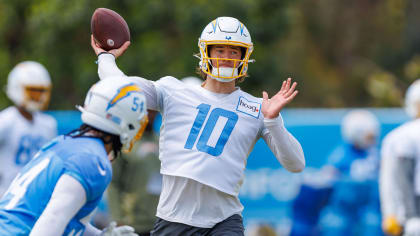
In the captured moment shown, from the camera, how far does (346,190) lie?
10.3 meters

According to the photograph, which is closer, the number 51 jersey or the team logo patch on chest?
the number 51 jersey

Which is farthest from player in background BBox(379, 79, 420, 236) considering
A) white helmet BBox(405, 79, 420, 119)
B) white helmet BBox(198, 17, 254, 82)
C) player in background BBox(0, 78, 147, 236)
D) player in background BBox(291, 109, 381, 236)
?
player in background BBox(291, 109, 381, 236)

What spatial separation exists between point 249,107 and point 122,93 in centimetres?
125

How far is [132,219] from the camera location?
6984 mm

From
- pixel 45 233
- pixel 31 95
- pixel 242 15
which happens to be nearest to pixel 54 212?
pixel 45 233

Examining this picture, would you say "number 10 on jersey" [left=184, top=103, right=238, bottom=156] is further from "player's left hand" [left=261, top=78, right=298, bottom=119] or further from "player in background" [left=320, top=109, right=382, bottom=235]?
"player in background" [left=320, top=109, right=382, bottom=235]

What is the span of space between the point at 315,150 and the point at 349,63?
15930 millimetres

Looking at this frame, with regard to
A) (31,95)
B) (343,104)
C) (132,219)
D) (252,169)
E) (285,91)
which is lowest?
(343,104)

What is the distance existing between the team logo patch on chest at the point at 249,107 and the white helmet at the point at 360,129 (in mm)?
5781

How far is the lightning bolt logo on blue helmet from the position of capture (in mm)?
3576

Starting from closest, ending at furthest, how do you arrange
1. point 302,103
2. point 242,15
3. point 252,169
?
point 252,169
point 242,15
point 302,103

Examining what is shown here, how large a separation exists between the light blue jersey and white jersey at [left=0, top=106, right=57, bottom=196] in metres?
3.86

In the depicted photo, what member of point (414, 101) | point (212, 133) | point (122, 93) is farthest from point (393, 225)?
point (122, 93)

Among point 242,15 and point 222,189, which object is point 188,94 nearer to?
point 222,189
